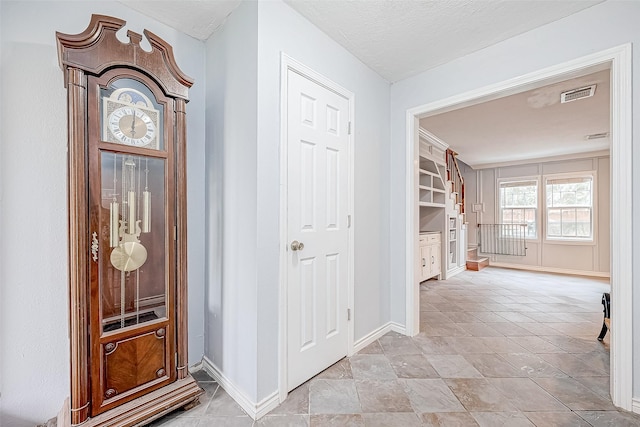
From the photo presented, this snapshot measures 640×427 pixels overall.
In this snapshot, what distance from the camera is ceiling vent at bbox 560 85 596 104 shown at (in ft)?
9.22

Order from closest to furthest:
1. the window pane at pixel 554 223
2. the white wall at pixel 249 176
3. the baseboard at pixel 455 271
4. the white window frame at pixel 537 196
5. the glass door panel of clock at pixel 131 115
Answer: the glass door panel of clock at pixel 131 115 < the white wall at pixel 249 176 < the baseboard at pixel 455 271 < the window pane at pixel 554 223 < the white window frame at pixel 537 196

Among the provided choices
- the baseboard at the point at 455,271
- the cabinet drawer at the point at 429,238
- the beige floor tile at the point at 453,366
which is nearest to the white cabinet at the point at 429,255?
the cabinet drawer at the point at 429,238

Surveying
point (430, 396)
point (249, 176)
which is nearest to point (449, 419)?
point (430, 396)

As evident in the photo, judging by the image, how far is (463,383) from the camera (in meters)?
1.85

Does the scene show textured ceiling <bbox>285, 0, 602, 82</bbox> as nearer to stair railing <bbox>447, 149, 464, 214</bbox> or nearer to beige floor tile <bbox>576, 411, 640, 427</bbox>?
beige floor tile <bbox>576, 411, 640, 427</bbox>

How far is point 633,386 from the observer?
157cm

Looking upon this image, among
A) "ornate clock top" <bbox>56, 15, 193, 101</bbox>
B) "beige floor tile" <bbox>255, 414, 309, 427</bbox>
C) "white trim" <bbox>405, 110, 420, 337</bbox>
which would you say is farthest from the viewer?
"white trim" <bbox>405, 110, 420, 337</bbox>

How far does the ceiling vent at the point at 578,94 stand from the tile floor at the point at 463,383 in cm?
251

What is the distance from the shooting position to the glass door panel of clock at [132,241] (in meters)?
1.35

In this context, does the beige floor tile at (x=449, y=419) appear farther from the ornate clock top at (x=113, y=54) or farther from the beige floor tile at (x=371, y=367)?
the ornate clock top at (x=113, y=54)

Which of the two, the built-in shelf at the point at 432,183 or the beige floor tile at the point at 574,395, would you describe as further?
the built-in shelf at the point at 432,183

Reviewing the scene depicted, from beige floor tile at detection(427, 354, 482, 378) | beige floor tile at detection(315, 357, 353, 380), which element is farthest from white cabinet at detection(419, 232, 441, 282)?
beige floor tile at detection(315, 357, 353, 380)

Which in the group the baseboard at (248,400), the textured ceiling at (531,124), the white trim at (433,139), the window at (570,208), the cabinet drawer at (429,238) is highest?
the textured ceiling at (531,124)

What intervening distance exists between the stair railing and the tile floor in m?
2.84
